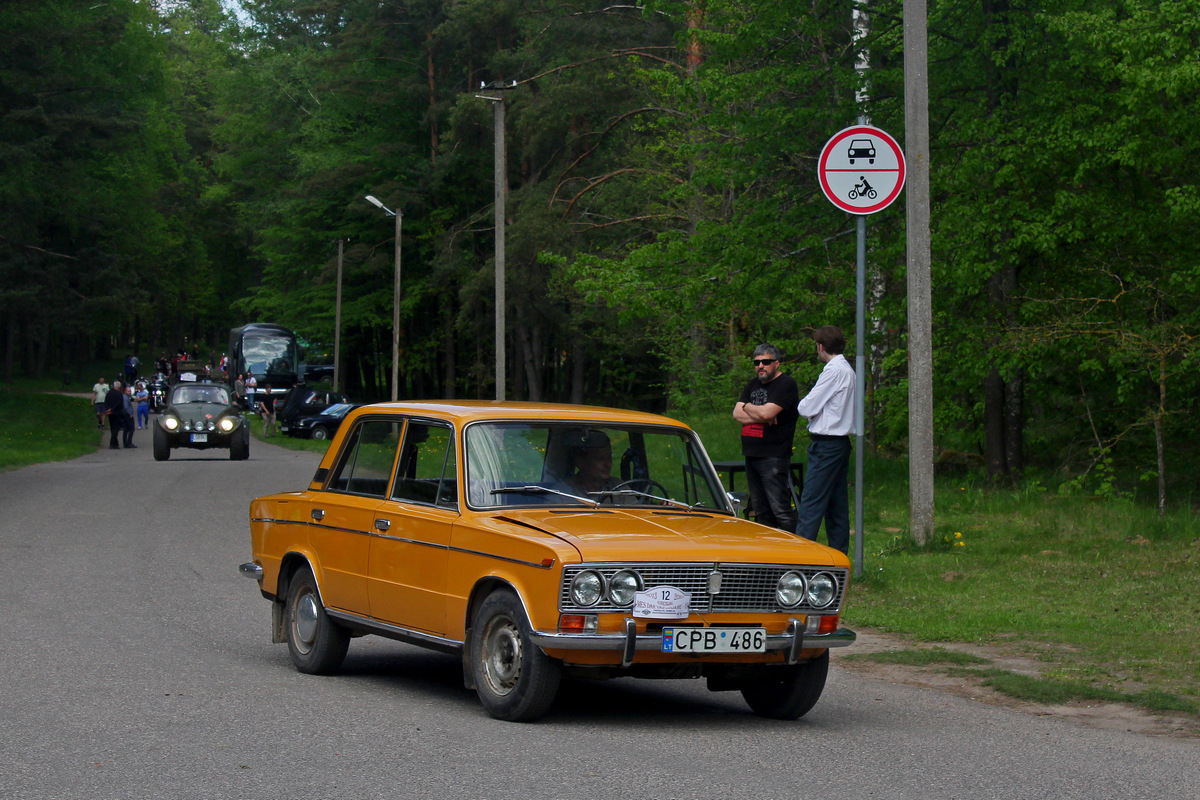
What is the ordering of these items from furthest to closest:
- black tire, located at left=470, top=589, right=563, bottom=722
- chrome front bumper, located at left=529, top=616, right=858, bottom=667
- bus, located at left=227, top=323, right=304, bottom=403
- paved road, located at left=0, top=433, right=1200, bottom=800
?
bus, located at left=227, top=323, right=304, bottom=403 < black tire, located at left=470, top=589, right=563, bottom=722 < chrome front bumper, located at left=529, top=616, right=858, bottom=667 < paved road, located at left=0, top=433, right=1200, bottom=800

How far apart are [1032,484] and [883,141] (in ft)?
25.2

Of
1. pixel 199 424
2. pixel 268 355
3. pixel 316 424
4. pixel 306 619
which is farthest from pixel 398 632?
pixel 268 355

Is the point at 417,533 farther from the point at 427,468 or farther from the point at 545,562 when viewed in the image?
the point at 545,562

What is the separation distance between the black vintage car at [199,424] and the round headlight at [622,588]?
27966mm

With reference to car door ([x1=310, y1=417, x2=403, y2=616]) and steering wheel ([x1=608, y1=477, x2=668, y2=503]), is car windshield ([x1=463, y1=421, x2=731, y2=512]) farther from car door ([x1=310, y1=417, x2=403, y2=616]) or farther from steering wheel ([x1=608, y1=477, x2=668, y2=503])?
car door ([x1=310, y1=417, x2=403, y2=616])

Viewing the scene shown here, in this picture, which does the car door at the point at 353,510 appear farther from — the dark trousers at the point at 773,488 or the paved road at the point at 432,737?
the dark trousers at the point at 773,488

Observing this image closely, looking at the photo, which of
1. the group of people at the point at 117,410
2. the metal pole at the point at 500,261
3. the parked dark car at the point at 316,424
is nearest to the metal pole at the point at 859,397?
the metal pole at the point at 500,261

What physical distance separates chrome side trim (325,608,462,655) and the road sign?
578cm

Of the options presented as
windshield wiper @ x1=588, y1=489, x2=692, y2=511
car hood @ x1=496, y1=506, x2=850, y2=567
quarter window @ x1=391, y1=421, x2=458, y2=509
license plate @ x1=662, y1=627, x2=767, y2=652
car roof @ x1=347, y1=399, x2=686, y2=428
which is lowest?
license plate @ x1=662, y1=627, x2=767, y2=652

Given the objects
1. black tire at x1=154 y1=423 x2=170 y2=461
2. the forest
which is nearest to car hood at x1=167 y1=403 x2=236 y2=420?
black tire at x1=154 y1=423 x2=170 y2=461

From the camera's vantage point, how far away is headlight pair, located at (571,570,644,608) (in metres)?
6.59

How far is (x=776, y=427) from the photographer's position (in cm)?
1174

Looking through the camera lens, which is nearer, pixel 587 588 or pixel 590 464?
pixel 587 588

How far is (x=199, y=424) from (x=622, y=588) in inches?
1113
